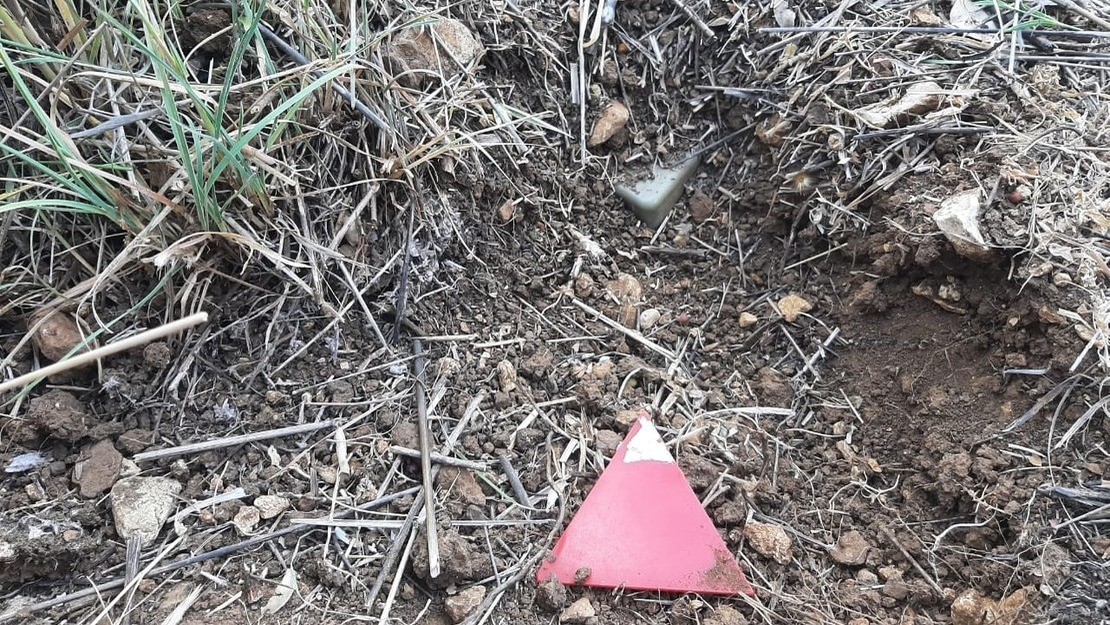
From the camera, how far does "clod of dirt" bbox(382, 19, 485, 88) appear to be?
1651mm

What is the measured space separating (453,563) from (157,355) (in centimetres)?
67

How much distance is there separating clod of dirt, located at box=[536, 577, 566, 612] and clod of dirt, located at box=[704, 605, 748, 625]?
0.26m

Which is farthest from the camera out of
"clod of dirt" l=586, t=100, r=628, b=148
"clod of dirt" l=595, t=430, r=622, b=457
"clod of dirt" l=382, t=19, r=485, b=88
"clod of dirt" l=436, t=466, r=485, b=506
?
"clod of dirt" l=586, t=100, r=628, b=148

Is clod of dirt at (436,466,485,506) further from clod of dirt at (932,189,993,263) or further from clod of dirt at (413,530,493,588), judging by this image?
clod of dirt at (932,189,993,263)

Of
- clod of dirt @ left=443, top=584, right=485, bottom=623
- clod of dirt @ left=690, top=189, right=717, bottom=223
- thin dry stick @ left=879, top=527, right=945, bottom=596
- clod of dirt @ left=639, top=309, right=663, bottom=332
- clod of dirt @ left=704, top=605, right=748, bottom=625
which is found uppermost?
clod of dirt @ left=690, top=189, right=717, bottom=223

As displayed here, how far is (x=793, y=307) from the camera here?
5.79 feet

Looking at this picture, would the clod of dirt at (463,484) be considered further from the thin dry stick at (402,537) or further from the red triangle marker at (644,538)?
the red triangle marker at (644,538)

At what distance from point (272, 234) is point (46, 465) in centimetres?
57

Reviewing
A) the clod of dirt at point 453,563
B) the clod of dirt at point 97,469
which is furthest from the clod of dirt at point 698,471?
the clod of dirt at point 97,469

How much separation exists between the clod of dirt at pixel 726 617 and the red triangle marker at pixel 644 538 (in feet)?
0.10

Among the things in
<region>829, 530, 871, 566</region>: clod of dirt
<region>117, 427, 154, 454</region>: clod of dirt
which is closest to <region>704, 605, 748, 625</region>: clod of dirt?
<region>829, 530, 871, 566</region>: clod of dirt

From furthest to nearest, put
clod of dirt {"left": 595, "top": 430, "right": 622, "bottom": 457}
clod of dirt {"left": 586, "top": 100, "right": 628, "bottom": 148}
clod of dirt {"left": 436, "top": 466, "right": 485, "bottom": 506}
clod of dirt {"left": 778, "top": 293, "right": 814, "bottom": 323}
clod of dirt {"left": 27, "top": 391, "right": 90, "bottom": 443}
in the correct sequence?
1. clod of dirt {"left": 586, "top": 100, "right": 628, "bottom": 148}
2. clod of dirt {"left": 778, "top": 293, "right": 814, "bottom": 323}
3. clod of dirt {"left": 595, "top": 430, "right": 622, "bottom": 457}
4. clod of dirt {"left": 436, "top": 466, "right": 485, "bottom": 506}
5. clod of dirt {"left": 27, "top": 391, "right": 90, "bottom": 443}

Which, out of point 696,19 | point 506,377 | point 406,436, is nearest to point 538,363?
point 506,377

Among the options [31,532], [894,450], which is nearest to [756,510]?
[894,450]
